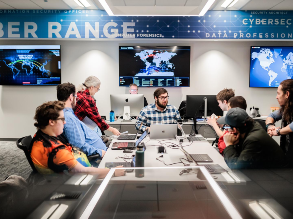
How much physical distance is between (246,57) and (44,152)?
5.13 m

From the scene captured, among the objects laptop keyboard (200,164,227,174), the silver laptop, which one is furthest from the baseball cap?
the silver laptop

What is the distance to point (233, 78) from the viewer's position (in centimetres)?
546

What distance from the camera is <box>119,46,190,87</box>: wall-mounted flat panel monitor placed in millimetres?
5289

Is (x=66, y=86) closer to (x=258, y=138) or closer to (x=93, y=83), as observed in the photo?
(x=93, y=83)

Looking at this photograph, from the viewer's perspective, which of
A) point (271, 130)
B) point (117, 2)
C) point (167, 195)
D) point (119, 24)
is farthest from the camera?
point (119, 24)

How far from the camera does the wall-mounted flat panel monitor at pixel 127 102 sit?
3.83 m

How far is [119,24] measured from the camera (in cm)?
502

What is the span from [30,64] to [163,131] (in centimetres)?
402

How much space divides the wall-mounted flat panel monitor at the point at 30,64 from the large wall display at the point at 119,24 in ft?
1.08

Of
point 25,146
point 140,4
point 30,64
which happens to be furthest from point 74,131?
point 30,64

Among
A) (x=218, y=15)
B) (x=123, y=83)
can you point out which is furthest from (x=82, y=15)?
(x=218, y=15)

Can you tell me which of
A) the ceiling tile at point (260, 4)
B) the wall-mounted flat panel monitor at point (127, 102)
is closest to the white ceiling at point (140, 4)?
the ceiling tile at point (260, 4)

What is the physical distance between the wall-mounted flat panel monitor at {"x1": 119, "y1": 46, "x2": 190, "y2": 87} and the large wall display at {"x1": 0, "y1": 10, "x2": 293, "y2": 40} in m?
0.50

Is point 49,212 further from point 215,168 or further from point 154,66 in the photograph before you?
point 154,66
